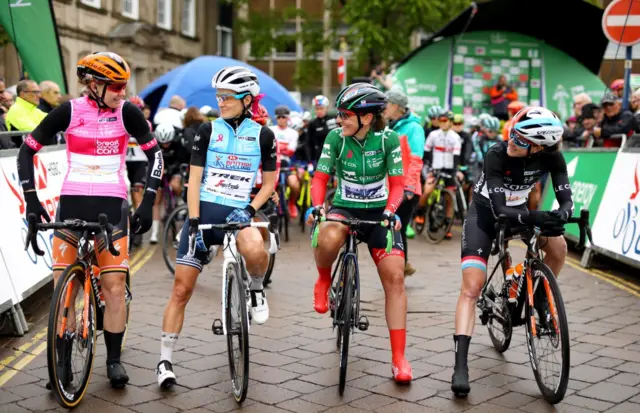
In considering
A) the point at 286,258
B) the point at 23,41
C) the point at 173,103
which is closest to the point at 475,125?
the point at 173,103

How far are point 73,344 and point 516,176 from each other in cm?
308

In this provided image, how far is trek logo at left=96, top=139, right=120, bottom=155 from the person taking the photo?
5.76m

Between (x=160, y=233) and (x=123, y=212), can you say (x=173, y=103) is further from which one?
(x=123, y=212)

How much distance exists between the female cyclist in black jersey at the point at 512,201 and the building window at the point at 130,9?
1261 inches

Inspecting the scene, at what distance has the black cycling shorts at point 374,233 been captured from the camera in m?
6.25

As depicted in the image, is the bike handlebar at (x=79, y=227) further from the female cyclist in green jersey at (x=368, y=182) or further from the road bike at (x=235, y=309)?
the female cyclist in green jersey at (x=368, y=182)

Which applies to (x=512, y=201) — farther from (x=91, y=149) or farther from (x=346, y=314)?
(x=91, y=149)

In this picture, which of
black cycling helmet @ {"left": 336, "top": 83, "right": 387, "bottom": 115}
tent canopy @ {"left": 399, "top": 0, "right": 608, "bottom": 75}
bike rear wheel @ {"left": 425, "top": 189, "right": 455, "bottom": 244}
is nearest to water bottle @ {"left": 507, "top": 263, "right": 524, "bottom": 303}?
black cycling helmet @ {"left": 336, "top": 83, "right": 387, "bottom": 115}

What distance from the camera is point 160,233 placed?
Answer: 46.9 ft

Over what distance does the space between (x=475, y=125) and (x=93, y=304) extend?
14.4m

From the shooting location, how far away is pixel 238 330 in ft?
18.2

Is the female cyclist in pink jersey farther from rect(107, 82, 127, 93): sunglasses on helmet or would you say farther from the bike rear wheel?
the bike rear wheel

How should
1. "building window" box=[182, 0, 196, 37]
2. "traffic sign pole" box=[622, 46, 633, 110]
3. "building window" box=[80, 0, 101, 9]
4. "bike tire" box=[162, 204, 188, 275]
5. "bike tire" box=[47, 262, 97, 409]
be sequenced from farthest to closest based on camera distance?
1. "building window" box=[182, 0, 196, 37]
2. "building window" box=[80, 0, 101, 9]
3. "traffic sign pole" box=[622, 46, 633, 110]
4. "bike tire" box=[162, 204, 188, 275]
5. "bike tire" box=[47, 262, 97, 409]

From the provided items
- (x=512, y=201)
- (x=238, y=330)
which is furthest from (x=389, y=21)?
(x=238, y=330)
